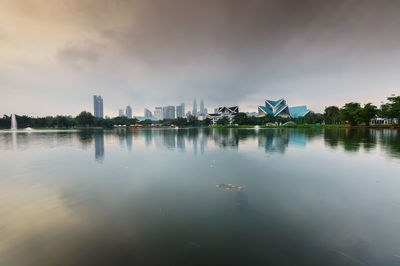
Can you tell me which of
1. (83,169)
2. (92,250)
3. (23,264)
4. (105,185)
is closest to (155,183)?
(105,185)

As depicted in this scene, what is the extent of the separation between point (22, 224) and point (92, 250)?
2.89 metres

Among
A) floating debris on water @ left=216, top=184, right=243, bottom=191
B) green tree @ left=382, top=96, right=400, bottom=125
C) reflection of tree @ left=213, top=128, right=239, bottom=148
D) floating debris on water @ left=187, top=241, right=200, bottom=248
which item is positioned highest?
green tree @ left=382, top=96, right=400, bottom=125

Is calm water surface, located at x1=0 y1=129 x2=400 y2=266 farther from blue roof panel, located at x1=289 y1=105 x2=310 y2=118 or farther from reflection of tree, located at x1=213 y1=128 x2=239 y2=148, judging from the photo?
blue roof panel, located at x1=289 y1=105 x2=310 y2=118

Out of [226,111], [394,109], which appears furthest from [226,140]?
[226,111]

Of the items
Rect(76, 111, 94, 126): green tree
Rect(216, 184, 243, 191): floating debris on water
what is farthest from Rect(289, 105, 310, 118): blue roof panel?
Rect(76, 111, 94, 126): green tree

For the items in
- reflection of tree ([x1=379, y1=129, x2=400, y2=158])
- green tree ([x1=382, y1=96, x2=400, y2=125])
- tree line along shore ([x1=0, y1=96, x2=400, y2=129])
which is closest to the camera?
reflection of tree ([x1=379, y1=129, x2=400, y2=158])

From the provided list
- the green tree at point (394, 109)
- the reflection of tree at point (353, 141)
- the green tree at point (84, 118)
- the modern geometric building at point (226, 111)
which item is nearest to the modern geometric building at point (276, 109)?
the modern geometric building at point (226, 111)

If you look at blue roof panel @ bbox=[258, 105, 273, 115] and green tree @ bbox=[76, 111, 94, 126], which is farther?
blue roof panel @ bbox=[258, 105, 273, 115]

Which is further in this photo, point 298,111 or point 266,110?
point 298,111

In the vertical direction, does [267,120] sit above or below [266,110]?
below

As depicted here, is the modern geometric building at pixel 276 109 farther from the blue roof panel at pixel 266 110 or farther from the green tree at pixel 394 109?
the green tree at pixel 394 109

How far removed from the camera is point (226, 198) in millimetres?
6102

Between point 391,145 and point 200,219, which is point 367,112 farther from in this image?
point 200,219

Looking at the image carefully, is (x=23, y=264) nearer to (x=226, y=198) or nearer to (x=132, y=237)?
(x=132, y=237)
